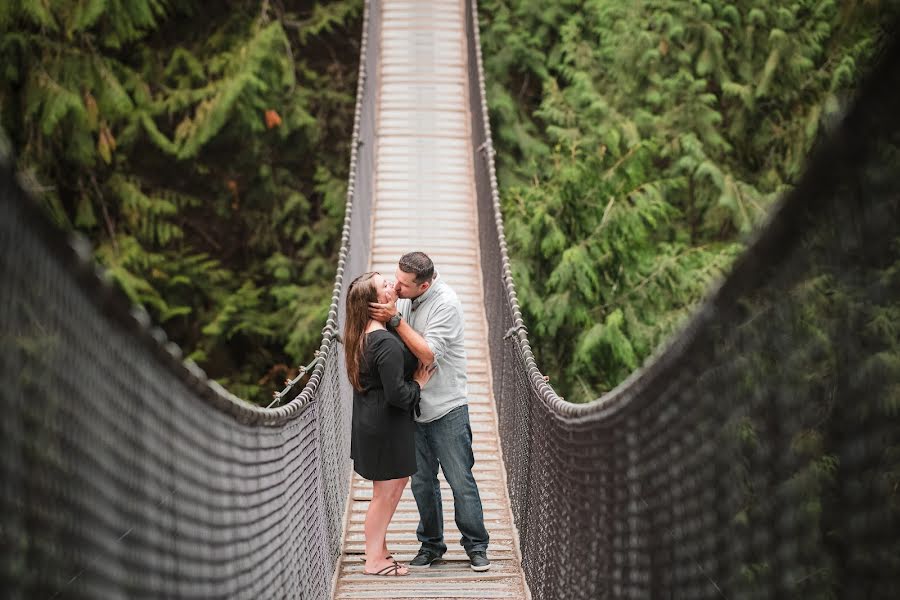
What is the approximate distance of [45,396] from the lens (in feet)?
3.72

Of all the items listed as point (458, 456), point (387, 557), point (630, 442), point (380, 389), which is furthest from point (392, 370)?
point (630, 442)

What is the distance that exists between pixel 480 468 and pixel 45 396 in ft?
11.4

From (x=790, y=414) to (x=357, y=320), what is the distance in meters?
1.95

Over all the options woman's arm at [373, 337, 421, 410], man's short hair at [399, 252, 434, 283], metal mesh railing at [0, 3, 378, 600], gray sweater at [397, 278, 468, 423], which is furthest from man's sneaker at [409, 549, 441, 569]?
metal mesh railing at [0, 3, 378, 600]

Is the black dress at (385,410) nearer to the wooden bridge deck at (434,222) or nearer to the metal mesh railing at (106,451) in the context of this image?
the wooden bridge deck at (434,222)

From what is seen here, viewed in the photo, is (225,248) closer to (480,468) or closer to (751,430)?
(480,468)

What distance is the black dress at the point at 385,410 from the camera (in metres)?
3.03

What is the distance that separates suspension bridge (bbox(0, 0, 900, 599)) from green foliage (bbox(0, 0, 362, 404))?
611 centimetres

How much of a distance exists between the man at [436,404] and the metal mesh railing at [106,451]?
38.2 inches

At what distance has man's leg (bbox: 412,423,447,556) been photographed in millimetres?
3393

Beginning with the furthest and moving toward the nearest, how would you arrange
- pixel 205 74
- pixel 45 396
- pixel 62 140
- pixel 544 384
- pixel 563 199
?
1. pixel 205 74
2. pixel 62 140
3. pixel 563 199
4. pixel 544 384
5. pixel 45 396

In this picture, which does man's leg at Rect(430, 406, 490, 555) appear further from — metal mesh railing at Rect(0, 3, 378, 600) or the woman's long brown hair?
metal mesh railing at Rect(0, 3, 378, 600)

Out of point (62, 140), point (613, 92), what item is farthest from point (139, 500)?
point (613, 92)

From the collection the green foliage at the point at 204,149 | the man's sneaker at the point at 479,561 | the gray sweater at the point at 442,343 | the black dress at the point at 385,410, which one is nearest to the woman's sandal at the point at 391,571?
the man's sneaker at the point at 479,561
